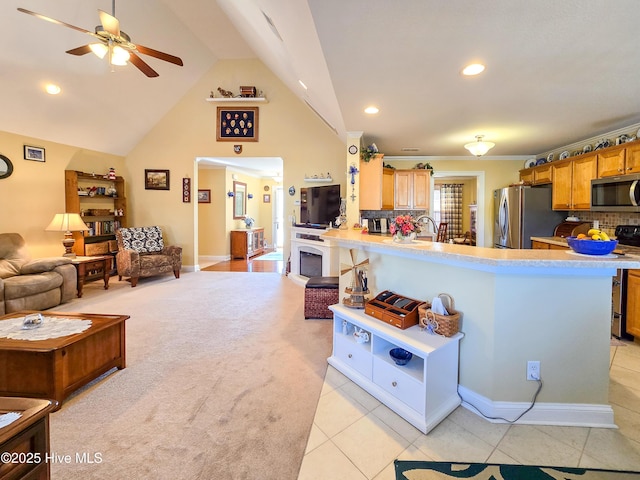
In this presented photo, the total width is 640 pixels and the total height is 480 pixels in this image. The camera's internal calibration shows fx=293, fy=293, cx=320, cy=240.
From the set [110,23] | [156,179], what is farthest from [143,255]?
[110,23]

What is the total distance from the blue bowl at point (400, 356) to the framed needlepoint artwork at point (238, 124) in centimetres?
520

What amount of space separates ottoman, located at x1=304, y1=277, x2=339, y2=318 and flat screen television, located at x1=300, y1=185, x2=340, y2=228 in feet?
5.26

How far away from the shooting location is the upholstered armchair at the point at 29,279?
3.35m

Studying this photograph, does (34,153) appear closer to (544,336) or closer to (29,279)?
(29,279)

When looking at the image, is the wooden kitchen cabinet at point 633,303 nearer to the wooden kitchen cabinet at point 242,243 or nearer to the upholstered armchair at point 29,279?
the upholstered armchair at point 29,279

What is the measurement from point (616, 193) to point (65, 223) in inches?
290

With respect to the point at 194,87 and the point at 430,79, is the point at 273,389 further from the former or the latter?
the point at 194,87

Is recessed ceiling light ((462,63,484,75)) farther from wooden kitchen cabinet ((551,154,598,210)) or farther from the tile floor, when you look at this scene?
wooden kitchen cabinet ((551,154,598,210))

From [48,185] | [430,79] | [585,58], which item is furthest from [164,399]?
[48,185]

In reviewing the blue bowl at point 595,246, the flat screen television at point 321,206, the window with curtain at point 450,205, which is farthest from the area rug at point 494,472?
the window with curtain at point 450,205

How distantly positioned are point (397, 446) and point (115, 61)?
4316 millimetres

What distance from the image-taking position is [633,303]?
9.27 ft

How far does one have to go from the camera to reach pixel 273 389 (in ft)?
Result: 6.97

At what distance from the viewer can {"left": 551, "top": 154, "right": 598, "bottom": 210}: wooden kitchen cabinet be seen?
380 cm
